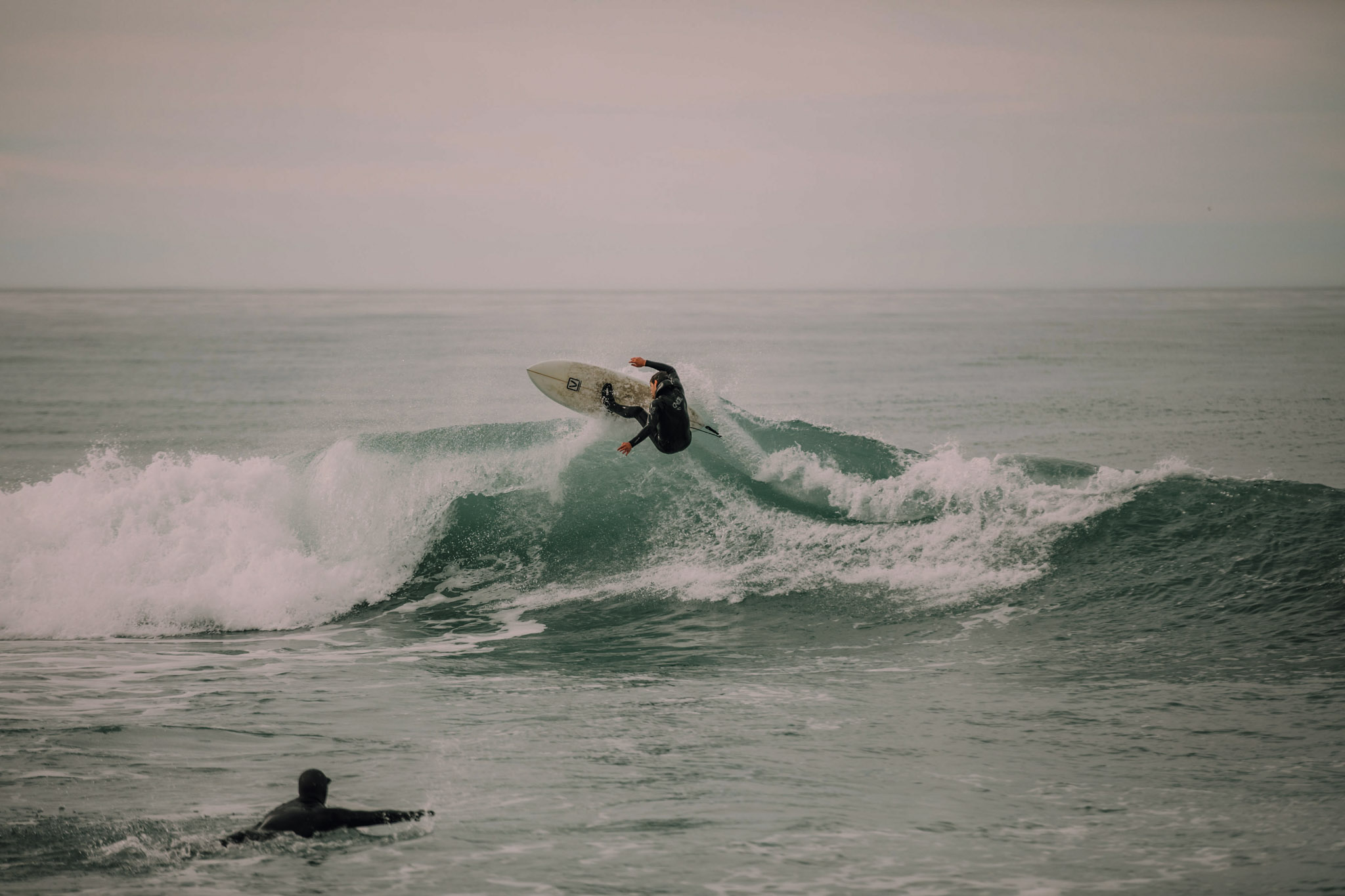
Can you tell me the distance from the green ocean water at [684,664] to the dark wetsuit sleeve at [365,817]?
0.09m

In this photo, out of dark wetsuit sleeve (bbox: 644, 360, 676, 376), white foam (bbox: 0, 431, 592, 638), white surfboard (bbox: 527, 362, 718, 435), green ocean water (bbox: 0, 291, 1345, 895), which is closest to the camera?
green ocean water (bbox: 0, 291, 1345, 895)

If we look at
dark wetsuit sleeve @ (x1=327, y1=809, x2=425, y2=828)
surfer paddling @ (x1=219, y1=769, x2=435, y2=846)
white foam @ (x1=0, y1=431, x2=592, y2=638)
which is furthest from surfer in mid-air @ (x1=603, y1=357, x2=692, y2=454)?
surfer paddling @ (x1=219, y1=769, x2=435, y2=846)

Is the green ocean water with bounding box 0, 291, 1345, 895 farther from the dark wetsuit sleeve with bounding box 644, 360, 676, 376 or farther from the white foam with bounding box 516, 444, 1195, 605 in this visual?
the dark wetsuit sleeve with bounding box 644, 360, 676, 376

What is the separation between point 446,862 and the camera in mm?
5520

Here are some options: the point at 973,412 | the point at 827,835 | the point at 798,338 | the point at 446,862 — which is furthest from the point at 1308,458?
the point at 798,338

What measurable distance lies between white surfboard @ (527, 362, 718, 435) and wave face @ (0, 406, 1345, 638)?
84cm

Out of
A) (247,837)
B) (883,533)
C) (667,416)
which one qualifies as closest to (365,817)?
(247,837)

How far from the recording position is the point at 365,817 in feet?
19.2

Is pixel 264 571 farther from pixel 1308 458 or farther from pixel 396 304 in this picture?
pixel 396 304

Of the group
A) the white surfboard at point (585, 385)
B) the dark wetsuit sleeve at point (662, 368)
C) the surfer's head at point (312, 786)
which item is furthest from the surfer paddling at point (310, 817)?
the white surfboard at point (585, 385)

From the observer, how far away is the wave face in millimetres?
11422

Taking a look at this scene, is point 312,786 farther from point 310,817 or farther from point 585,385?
point 585,385

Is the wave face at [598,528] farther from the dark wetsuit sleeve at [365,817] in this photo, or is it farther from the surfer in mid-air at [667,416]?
the dark wetsuit sleeve at [365,817]

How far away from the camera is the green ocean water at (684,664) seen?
5.66 metres
